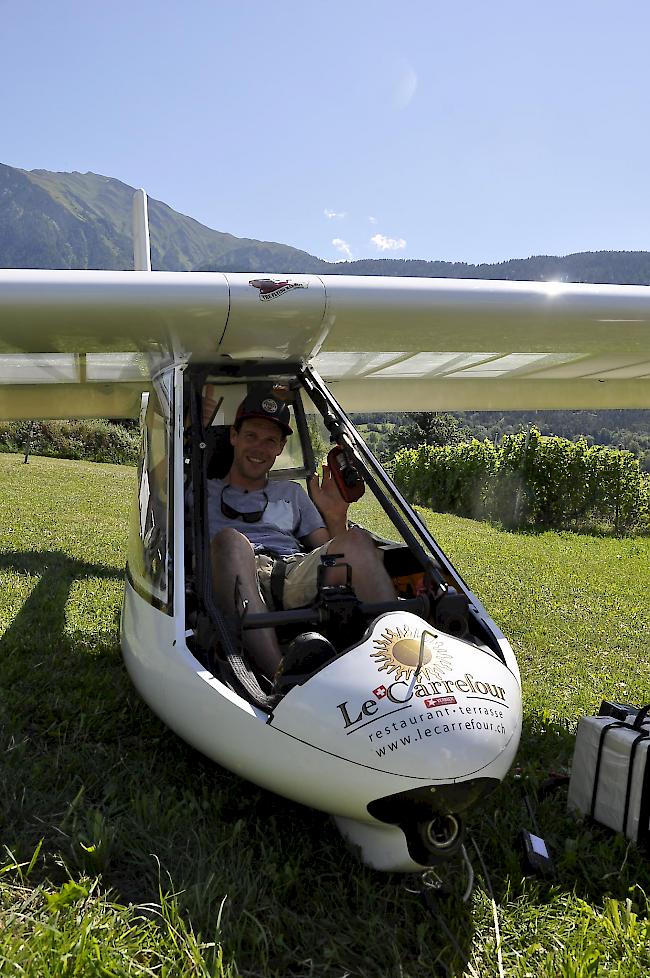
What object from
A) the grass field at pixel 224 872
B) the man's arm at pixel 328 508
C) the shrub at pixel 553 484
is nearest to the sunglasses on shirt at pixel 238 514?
the man's arm at pixel 328 508

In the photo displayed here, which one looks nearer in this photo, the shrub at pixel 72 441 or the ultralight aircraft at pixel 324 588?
the ultralight aircraft at pixel 324 588

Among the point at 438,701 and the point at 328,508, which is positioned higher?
the point at 328,508

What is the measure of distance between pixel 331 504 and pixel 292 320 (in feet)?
3.44

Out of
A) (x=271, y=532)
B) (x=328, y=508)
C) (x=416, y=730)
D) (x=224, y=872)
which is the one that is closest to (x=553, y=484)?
(x=328, y=508)

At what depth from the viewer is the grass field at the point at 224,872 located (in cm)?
213

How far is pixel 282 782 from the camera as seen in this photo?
8.03ft

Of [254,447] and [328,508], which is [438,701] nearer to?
[328,508]

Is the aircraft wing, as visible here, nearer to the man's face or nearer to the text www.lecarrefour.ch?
the man's face

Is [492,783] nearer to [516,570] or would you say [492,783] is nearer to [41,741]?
[41,741]

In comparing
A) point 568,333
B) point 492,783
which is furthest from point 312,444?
point 492,783

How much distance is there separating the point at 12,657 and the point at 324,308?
113 inches

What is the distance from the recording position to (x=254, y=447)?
4.25m

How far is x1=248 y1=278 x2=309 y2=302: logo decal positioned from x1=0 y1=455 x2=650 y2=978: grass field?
1204 millimetres

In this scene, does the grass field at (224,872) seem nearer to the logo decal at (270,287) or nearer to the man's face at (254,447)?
the man's face at (254,447)
